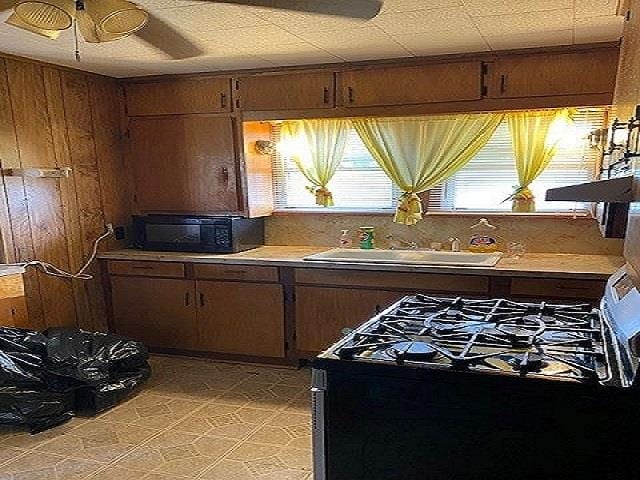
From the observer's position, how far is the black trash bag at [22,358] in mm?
2800

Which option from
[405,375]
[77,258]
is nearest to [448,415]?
[405,375]

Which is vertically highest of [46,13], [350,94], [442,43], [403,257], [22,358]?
[442,43]

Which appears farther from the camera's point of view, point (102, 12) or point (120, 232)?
point (120, 232)

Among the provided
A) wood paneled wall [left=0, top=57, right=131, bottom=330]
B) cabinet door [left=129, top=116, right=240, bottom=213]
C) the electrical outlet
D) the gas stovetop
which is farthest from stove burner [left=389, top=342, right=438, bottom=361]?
the electrical outlet

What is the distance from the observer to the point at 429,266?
317 cm

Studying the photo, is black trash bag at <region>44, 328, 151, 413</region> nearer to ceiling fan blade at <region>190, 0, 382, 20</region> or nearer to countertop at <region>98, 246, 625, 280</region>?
countertop at <region>98, 246, 625, 280</region>

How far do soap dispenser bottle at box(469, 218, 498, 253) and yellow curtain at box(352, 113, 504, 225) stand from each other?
1.32 ft

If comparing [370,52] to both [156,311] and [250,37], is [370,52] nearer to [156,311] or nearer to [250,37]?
[250,37]

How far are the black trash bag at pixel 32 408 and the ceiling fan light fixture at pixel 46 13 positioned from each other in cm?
194

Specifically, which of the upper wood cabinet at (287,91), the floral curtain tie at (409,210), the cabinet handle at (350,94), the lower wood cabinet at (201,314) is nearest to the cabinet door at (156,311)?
the lower wood cabinet at (201,314)

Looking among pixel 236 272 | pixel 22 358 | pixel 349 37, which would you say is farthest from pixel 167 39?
pixel 22 358

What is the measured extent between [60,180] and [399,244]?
252 cm

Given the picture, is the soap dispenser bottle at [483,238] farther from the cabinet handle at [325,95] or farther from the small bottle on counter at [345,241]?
the cabinet handle at [325,95]

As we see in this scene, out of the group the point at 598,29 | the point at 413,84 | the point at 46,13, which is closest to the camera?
the point at 46,13
